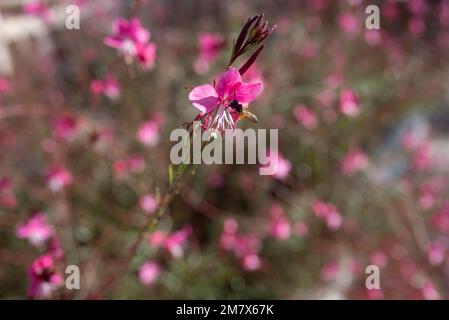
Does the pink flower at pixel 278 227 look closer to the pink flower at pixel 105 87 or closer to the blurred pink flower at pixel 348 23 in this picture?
the pink flower at pixel 105 87

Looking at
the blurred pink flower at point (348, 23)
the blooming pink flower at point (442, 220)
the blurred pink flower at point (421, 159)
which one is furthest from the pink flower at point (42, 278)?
the blurred pink flower at point (348, 23)

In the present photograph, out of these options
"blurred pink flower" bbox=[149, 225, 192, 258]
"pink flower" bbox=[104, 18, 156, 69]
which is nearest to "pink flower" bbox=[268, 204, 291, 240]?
"blurred pink flower" bbox=[149, 225, 192, 258]

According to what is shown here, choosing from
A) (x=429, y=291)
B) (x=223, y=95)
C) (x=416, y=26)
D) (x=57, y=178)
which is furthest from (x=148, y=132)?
(x=416, y=26)

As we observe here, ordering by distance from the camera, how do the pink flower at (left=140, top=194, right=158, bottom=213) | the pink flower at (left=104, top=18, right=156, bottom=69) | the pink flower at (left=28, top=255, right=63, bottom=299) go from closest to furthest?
the pink flower at (left=28, top=255, right=63, bottom=299) → the pink flower at (left=104, top=18, right=156, bottom=69) → the pink flower at (left=140, top=194, right=158, bottom=213)

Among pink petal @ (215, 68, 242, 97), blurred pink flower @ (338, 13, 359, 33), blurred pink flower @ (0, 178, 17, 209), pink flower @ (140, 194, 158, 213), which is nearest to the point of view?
pink petal @ (215, 68, 242, 97)

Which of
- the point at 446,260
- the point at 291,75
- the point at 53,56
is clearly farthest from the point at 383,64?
the point at 53,56

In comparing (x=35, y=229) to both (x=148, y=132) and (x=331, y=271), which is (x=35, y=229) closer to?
(x=148, y=132)

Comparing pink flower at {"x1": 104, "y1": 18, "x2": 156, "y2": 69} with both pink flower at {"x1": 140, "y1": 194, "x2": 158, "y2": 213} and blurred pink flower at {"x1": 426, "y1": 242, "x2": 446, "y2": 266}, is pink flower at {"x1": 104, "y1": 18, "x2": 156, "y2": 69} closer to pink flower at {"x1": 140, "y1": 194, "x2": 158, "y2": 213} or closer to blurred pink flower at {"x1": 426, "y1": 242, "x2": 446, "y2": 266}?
pink flower at {"x1": 140, "y1": 194, "x2": 158, "y2": 213}
